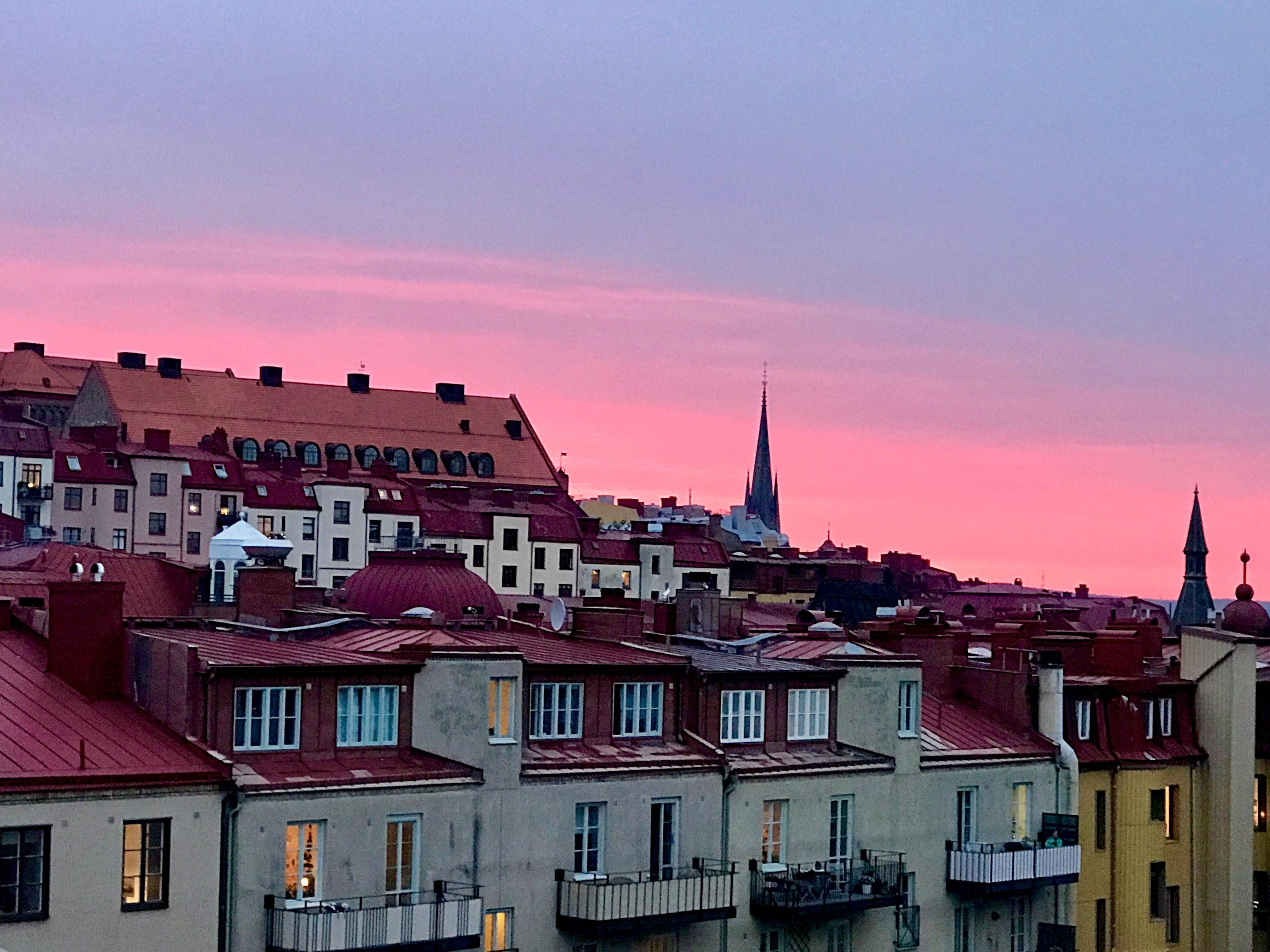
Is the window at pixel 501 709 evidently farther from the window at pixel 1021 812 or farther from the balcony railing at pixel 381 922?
the window at pixel 1021 812

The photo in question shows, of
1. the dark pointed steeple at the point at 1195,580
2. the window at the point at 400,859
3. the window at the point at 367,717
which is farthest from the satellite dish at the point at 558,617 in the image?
the dark pointed steeple at the point at 1195,580

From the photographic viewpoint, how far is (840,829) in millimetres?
55344

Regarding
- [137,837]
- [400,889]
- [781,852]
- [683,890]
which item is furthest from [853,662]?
[137,837]

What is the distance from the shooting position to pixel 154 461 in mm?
160750

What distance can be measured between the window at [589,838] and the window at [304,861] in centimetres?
704

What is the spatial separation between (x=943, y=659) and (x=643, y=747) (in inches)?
682

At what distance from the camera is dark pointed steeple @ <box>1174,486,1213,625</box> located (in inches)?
6949

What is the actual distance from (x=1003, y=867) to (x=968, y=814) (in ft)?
5.75

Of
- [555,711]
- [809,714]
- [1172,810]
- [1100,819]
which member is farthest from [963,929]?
[555,711]

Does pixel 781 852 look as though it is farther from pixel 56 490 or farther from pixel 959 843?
pixel 56 490

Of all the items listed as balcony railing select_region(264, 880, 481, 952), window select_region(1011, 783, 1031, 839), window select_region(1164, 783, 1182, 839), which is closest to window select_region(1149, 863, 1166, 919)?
window select_region(1164, 783, 1182, 839)

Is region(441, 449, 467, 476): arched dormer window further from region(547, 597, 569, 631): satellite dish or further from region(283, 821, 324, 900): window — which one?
region(283, 821, 324, 900): window

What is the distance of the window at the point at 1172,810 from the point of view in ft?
223

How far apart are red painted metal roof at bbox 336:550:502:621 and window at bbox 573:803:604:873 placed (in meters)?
34.4
